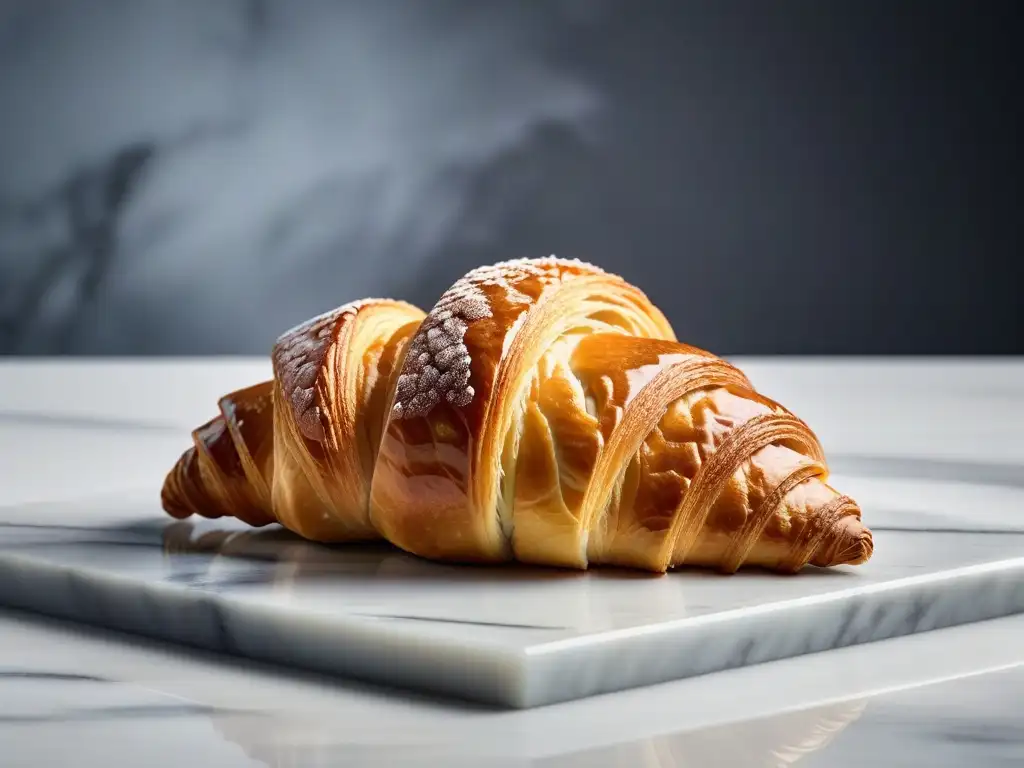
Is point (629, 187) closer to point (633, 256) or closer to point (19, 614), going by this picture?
point (633, 256)

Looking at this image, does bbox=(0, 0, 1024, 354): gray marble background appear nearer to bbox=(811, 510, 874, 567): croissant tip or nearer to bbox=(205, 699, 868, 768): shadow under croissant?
bbox=(811, 510, 874, 567): croissant tip

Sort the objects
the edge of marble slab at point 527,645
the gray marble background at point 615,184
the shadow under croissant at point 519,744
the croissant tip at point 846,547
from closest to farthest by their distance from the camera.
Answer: the shadow under croissant at point 519,744 < the edge of marble slab at point 527,645 < the croissant tip at point 846,547 < the gray marble background at point 615,184

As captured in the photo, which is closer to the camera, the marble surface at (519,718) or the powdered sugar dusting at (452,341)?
the marble surface at (519,718)

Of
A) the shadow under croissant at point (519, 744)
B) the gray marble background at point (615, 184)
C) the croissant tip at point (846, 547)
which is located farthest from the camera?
the gray marble background at point (615, 184)

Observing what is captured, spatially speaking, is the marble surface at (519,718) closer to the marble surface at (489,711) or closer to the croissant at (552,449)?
the marble surface at (489,711)

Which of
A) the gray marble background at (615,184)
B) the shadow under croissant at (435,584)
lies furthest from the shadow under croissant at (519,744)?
the gray marble background at (615,184)

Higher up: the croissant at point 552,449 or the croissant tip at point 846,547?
the croissant at point 552,449

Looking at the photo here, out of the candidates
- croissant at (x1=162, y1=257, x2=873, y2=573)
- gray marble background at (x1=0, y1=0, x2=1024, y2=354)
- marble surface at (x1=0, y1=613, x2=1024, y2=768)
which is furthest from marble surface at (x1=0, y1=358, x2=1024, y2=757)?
gray marble background at (x1=0, y1=0, x2=1024, y2=354)

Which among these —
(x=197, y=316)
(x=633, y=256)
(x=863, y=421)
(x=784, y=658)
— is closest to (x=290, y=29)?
(x=197, y=316)
